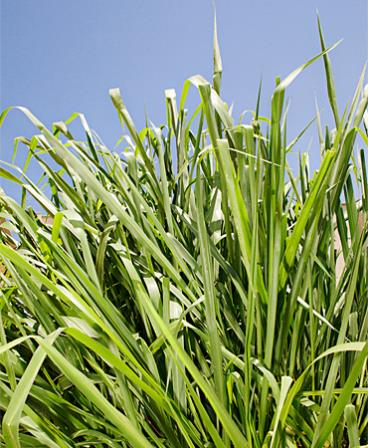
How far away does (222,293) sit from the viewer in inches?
20.4

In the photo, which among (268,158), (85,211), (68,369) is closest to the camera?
(68,369)

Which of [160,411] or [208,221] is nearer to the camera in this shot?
[160,411]

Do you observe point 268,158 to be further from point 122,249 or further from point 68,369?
point 68,369

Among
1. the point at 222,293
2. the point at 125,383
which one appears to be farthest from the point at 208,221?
the point at 125,383

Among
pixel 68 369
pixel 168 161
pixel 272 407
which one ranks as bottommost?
pixel 272 407

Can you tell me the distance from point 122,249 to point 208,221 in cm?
11

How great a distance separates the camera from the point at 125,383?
0.45 metres

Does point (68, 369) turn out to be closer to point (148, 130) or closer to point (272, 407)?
point (272, 407)

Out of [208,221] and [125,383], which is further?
[208,221]

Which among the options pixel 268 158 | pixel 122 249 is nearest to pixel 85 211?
pixel 122 249

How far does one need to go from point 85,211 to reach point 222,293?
22cm

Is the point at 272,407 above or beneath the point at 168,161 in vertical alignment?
beneath

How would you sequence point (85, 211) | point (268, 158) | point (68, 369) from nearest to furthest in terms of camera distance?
point (68, 369)
point (268, 158)
point (85, 211)

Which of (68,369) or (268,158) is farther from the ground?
(268,158)
